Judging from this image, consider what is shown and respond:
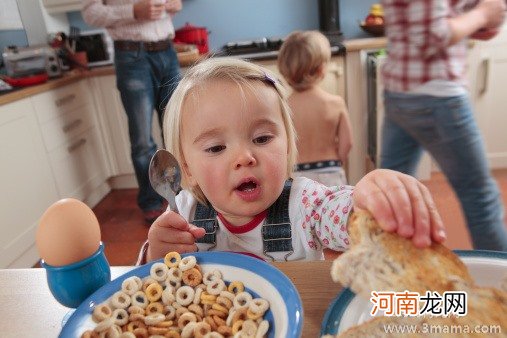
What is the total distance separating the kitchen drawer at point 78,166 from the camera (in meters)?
2.36

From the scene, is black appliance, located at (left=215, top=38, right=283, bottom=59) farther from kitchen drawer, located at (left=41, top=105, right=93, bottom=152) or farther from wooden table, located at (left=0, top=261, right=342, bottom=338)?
wooden table, located at (left=0, top=261, right=342, bottom=338)

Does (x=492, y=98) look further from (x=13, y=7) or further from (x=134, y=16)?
(x=13, y=7)

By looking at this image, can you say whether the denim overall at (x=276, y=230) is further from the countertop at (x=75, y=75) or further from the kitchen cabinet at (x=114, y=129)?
the kitchen cabinet at (x=114, y=129)

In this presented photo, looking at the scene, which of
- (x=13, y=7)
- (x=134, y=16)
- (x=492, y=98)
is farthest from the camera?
(x=13, y=7)

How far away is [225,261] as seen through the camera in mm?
505

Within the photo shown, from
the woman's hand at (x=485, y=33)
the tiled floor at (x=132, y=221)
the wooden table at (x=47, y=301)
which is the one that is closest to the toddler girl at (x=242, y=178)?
the wooden table at (x=47, y=301)

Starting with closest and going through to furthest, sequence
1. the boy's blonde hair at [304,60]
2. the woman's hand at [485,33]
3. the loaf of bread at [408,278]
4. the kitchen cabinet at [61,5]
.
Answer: the loaf of bread at [408,278] < the woman's hand at [485,33] < the boy's blonde hair at [304,60] < the kitchen cabinet at [61,5]

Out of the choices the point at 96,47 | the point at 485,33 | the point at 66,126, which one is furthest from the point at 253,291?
the point at 96,47

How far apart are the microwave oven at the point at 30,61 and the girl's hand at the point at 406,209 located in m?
2.35

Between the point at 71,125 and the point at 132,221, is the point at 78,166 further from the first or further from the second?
the point at 132,221

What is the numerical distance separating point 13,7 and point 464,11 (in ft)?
8.46

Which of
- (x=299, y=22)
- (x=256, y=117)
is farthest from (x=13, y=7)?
(x=256, y=117)

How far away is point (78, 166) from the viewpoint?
8.35 feet

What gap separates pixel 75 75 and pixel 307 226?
7.12 feet
